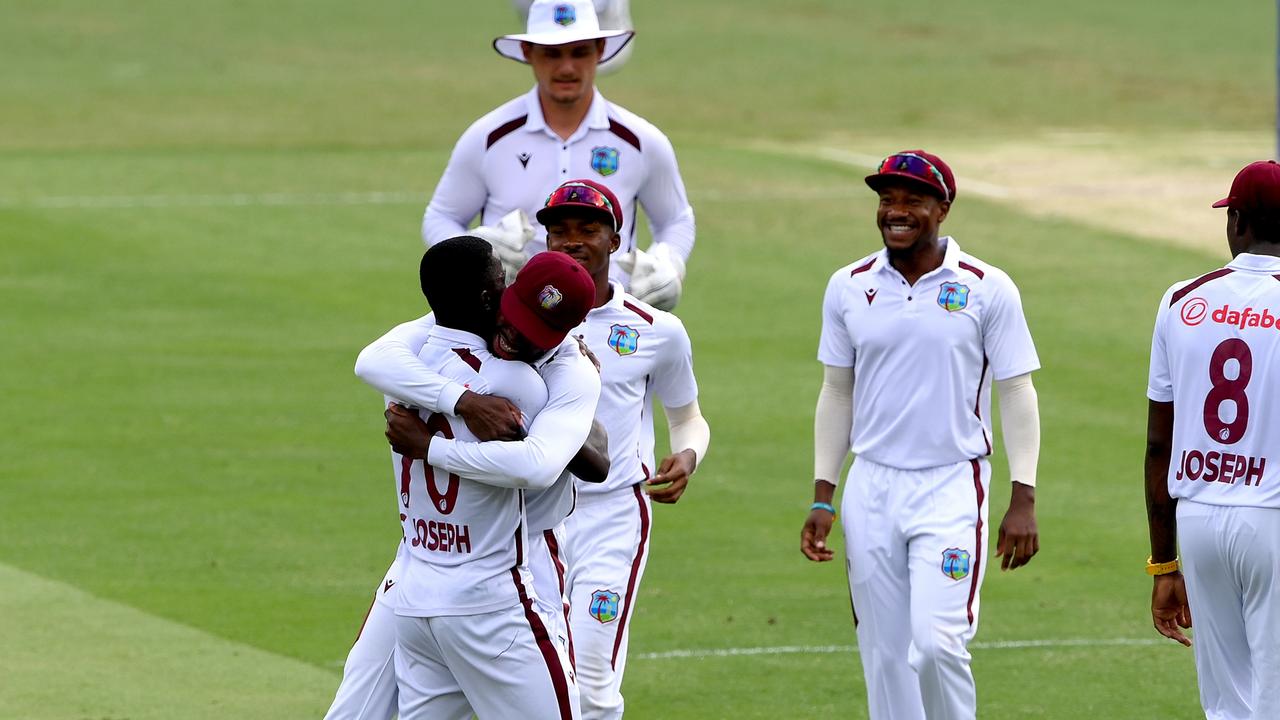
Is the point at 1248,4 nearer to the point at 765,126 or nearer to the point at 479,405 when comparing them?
the point at 765,126

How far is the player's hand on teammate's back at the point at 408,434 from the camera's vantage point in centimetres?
612

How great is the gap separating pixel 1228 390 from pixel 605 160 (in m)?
3.24

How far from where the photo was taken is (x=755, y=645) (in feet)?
34.2

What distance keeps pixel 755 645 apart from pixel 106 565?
3.80m

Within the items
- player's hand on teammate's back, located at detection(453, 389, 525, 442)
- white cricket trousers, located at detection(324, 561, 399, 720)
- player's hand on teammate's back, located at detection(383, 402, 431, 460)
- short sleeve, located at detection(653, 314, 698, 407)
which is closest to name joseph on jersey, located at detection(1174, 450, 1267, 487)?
short sleeve, located at detection(653, 314, 698, 407)

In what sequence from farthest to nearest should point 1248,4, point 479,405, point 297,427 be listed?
1. point 1248,4
2. point 297,427
3. point 479,405

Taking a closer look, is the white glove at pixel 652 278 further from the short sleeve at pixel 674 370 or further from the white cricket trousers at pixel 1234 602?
the white cricket trousers at pixel 1234 602

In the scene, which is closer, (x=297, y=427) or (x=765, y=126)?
(x=297, y=427)

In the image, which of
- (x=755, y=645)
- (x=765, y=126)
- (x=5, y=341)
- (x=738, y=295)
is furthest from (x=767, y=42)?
(x=755, y=645)

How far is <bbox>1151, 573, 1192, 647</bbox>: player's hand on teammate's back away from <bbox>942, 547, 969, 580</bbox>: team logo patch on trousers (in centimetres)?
76

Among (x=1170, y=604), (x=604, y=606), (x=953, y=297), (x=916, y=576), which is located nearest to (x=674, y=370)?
(x=604, y=606)

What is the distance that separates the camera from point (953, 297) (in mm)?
7750

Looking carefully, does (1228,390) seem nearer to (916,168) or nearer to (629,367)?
(916,168)

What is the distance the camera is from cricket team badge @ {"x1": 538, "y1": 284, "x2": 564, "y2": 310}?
19.9 feet
